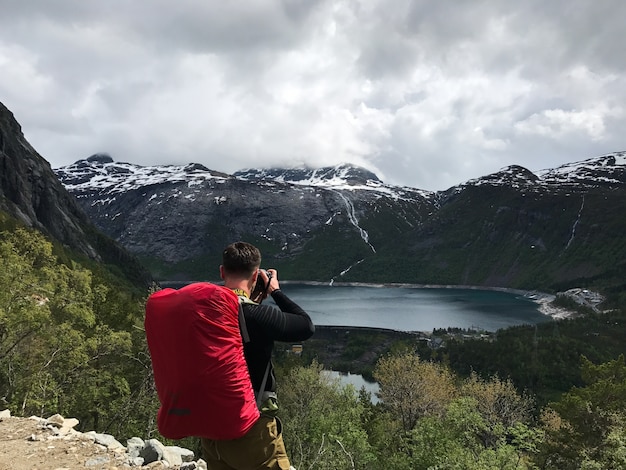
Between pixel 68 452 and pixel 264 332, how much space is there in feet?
21.3

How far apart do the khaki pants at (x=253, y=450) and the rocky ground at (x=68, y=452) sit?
3.80 metres

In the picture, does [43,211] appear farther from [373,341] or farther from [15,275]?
[15,275]

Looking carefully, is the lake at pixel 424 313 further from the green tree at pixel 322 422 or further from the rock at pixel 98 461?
the rock at pixel 98 461

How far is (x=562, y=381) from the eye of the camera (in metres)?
81.8

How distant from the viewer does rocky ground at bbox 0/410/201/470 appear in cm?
729

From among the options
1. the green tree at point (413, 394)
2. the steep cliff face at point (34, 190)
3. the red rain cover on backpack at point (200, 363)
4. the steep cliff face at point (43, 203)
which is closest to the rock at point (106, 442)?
the red rain cover on backpack at point (200, 363)

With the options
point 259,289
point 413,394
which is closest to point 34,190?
point 413,394

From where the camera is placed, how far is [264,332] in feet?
11.8

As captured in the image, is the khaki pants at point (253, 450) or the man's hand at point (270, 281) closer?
the khaki pants at point (253, 450)

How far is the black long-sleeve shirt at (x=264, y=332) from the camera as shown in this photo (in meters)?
3.58

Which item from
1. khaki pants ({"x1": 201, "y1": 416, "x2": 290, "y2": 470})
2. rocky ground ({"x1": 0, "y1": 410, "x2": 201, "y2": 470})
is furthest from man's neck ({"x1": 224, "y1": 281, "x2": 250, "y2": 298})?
rocky ground ({"x1": 0, "y1": 410, "x2": 201, "y2": 470})

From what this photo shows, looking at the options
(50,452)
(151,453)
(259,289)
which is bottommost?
(50,452)

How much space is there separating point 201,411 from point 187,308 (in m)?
0.80

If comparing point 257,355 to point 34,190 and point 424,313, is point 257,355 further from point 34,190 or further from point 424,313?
point 424,313
